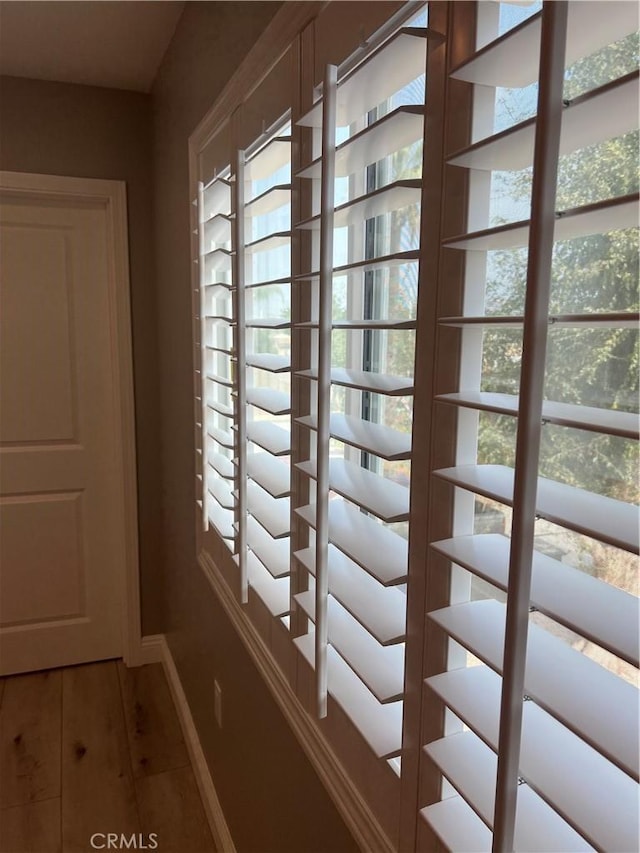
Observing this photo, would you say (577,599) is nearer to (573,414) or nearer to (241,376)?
(573,414)

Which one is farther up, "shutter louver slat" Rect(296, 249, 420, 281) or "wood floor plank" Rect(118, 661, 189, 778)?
"shutter louver slat" Rect(296, 249, 420, 281)

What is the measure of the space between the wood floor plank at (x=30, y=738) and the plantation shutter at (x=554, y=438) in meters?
1.95

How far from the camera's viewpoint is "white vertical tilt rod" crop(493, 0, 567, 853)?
0.44 meters

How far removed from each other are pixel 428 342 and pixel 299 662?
0.68 metres

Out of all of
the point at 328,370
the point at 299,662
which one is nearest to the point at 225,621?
the point at 299,662

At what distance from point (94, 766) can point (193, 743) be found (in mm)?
349

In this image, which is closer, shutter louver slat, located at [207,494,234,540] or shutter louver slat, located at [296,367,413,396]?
shutter louver slat, located at [296,367,413,396]

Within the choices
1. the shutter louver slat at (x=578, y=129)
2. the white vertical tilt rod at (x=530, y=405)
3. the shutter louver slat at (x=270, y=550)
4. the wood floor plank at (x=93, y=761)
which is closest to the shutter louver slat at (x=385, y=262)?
the shutter louver slat at (x=578, y=129)

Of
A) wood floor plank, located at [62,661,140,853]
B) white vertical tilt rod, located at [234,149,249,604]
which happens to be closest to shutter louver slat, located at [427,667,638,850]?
white vertical tilt rod, located at [234,149,249,604]

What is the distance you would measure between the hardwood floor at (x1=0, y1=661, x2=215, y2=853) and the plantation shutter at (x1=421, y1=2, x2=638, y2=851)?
1.66 meters

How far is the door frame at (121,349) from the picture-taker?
8.13 ft

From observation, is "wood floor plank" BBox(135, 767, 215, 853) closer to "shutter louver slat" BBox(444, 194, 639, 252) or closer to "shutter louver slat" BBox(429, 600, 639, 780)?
"shutter louver slat" BBox(429, 600, 639, 780)

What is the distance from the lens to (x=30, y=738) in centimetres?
232

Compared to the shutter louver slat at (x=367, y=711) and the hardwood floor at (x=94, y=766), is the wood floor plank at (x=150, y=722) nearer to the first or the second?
the hardwood floor at (x=94, y=766)
